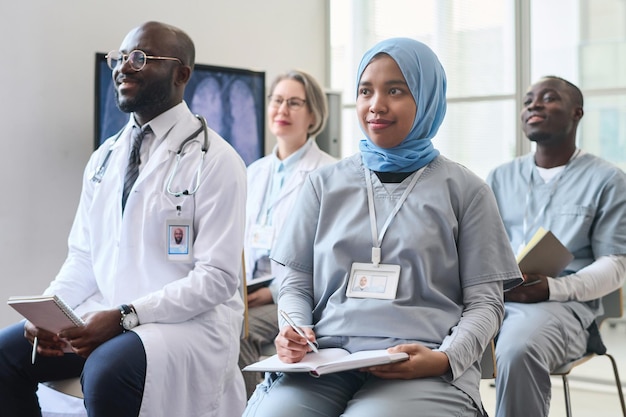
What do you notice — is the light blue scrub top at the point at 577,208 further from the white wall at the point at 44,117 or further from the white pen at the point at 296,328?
the white wall at the point at 44,117

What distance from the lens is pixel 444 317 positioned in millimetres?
1774

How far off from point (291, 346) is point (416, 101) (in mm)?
690

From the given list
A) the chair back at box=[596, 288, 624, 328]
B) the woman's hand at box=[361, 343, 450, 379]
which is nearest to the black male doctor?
the woman's hand at box=[361, 343, 450, 379]

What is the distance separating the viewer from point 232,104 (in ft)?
13.6

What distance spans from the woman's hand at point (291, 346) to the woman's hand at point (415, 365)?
15 centimetres

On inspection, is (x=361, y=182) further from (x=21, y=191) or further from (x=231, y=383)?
(x=21, y=191)

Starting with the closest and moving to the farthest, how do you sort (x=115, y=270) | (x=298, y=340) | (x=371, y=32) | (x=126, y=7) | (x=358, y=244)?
(x=298, y=340), (x=358, y=244), (x=115, y=270), (x=126, y=7), (x=371, y=32)

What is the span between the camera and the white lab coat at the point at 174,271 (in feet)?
7.16

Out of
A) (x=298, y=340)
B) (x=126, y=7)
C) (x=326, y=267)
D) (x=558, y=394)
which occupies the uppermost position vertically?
(x=126, y=7)

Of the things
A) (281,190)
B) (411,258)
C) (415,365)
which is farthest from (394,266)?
(281,190)

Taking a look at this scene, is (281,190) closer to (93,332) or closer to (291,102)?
(291,102)

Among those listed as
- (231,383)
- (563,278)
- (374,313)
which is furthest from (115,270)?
(563,278)

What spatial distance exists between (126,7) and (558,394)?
318 cm

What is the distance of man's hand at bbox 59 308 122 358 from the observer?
210 centimetres
